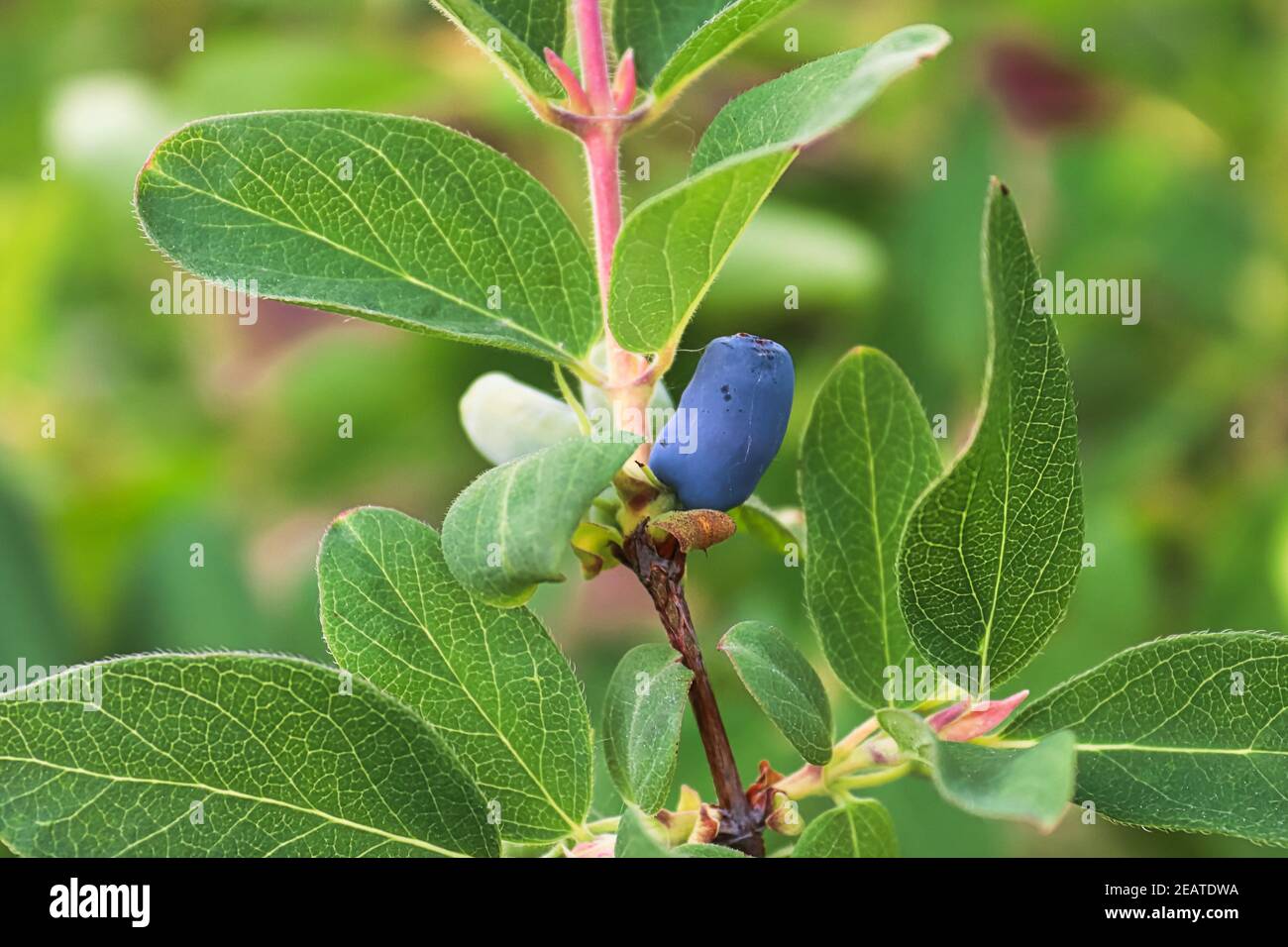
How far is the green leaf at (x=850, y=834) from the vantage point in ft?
2.41

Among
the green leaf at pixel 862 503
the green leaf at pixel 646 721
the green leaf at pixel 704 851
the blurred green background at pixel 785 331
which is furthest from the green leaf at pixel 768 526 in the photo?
the blurred green background at pixel 785 331

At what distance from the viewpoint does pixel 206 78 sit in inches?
87.1

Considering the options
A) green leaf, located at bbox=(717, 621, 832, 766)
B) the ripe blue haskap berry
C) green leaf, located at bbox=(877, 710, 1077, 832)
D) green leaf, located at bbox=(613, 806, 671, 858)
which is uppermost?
the ripe blue haskap berry

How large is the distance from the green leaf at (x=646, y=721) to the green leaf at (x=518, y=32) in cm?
33

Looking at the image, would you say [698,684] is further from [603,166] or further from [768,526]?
[603,166]

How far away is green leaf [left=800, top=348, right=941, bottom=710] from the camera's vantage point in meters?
0.84

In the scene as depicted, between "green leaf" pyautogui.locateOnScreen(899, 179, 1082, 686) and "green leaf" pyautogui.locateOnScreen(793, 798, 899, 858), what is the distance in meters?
0.10

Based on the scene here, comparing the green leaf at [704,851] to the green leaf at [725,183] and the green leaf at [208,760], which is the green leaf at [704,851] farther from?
the green leaf at [725,183]

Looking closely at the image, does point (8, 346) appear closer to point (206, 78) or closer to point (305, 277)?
point (206, 78)

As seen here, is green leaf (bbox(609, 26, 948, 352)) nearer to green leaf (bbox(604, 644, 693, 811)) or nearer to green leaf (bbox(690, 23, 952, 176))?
green leaf (bbox(690, 23, 952, 176))

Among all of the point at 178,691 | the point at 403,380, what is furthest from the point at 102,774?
the point at 403,380

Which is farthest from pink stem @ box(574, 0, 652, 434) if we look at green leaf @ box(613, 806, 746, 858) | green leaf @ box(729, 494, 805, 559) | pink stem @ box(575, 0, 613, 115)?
green leaf @ box(613, 806, 746, 858)
